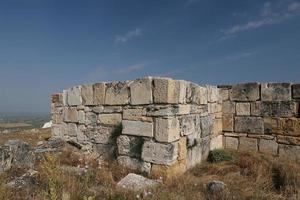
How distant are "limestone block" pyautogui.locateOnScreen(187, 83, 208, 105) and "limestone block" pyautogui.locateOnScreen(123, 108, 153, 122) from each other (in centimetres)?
97

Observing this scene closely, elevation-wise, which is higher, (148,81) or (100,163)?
(148,81)

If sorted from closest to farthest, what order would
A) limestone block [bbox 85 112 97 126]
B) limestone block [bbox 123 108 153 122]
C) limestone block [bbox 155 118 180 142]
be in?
limestone block [bbox 155 118 180 142]
limestone block [bbox 123 108 153 122]
limestone block [bbox 85 112 97 126]

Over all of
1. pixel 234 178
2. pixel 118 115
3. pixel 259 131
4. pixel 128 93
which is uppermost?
pixel 128 93

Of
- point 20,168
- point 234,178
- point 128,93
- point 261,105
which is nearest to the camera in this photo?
point 20,168

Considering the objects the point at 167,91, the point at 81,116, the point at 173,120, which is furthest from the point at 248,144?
the point at 81,116

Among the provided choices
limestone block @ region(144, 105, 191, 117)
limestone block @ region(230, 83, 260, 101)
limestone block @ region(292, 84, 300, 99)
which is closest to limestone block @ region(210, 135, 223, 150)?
limestone block @ region(230, 83, 260, 101)

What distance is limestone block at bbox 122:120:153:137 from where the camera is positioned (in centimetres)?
519

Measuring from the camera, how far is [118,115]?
587cm

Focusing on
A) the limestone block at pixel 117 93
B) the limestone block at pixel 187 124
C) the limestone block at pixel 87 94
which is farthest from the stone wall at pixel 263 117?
the limestone block at pixel 87 94

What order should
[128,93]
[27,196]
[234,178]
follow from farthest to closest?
[128,93] → [234,178] → [27,196]

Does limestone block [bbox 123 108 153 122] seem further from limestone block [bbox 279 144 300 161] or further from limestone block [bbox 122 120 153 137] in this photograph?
limestone block [bbox 279 144 300 161]

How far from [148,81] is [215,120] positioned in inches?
123

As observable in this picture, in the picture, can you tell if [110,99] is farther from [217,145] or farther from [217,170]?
[217,145]

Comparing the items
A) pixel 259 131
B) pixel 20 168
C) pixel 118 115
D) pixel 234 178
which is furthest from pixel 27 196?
pixel 259 131
